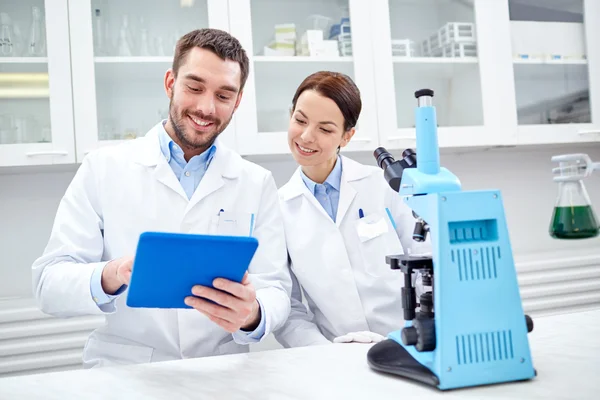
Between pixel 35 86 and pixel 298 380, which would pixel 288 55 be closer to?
pixel 35 86

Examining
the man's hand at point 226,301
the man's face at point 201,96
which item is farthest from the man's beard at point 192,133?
the man's hand at point 226,301

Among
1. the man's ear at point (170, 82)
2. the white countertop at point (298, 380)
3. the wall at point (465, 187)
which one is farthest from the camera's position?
the wall at point (465, 187)

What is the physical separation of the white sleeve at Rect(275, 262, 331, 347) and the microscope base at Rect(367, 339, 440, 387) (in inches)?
23.0

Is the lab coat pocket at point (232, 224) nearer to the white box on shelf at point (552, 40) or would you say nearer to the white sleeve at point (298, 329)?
the white sleeve at point (298, 329)

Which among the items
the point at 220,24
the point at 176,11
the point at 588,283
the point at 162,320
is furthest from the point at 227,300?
the point at 588,283

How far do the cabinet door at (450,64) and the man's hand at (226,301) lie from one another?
1.44 metres

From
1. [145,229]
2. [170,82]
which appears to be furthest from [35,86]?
[145,229]

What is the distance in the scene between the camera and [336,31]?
229cm

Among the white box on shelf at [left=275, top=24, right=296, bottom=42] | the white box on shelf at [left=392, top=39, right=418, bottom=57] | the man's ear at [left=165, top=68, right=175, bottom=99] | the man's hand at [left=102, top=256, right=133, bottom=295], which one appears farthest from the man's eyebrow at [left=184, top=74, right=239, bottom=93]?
the white box on shelf at [left=392, top=39, right=418, bottom=57]

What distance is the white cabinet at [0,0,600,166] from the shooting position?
6.52 ft

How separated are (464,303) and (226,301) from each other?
420 mm

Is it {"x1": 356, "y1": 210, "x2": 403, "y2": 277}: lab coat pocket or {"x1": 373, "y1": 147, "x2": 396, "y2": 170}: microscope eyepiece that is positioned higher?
{"x1": 373, "y1": 147, "x2": 396, "y2": 170}: microscope eyepiece

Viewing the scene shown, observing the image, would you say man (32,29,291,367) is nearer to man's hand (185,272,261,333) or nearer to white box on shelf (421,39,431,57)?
man's hand (185,272,261,333)

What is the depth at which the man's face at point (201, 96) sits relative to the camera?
4.69ft
